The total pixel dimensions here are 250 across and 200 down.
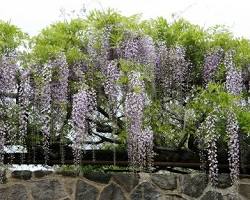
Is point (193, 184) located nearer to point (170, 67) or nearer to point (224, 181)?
point (224, 181)

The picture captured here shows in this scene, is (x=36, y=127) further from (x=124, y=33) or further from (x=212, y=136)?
(x=212, y=136)

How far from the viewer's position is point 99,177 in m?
6.39

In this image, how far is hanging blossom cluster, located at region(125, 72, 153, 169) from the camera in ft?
20.7

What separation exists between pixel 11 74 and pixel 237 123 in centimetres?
241

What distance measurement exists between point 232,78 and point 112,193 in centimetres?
181

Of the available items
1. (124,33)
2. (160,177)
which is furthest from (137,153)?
(124,33)

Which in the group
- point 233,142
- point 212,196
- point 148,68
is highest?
point 148,68

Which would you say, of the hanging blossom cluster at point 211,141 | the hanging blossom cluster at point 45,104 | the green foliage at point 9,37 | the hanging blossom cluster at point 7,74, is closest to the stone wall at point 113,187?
the hanging blossom cluster at point 211,141

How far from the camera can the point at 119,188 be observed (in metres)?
6.41

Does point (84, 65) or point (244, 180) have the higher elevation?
point (84, 65)

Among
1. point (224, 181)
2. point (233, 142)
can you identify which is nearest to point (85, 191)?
point (224, 181)

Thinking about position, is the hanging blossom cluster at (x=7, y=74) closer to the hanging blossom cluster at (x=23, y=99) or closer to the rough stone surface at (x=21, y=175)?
the hanging blossom cluster at (x=23, y=99)

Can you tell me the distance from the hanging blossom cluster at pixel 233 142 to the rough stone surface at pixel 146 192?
2.76ft

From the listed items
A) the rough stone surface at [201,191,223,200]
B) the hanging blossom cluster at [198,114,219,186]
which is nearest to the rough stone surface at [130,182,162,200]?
the rough stone surface at [201,191,223,200]
